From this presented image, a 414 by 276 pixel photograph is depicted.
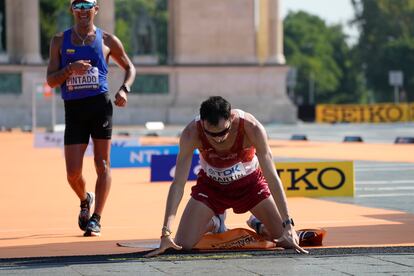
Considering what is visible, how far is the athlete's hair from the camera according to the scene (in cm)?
1184

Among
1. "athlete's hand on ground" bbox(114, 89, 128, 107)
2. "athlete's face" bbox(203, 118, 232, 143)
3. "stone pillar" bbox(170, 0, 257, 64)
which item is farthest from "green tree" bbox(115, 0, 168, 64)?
"athlete's face" bbox(203, 118, 232, 143)

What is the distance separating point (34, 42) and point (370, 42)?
242 feet

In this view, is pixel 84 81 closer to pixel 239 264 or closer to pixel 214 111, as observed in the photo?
pixel 214 111

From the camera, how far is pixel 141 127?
66062 mm

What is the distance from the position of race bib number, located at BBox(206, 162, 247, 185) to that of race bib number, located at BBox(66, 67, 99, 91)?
2299 millimetres

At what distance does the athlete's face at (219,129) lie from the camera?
11.9 m

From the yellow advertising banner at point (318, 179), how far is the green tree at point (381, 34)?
111 meters

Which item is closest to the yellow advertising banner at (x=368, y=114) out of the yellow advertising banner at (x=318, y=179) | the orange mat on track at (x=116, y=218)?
the orange mat on track at (x=116, y=218)

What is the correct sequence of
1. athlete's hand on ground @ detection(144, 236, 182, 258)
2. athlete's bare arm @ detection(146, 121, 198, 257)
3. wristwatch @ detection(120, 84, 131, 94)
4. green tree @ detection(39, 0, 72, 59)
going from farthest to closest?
green tree @ detection(39, 0, 72, 59) → wristwatch @ detection(120, 84, 131, 94) → athlete's bare arm @ detection(146, 121, 198, 257) → athlete's hand on ground @ detection(144, 236, 182, 258)

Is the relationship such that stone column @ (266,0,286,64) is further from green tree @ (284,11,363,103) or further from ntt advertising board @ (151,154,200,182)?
green tree @ (284,11,363,103)

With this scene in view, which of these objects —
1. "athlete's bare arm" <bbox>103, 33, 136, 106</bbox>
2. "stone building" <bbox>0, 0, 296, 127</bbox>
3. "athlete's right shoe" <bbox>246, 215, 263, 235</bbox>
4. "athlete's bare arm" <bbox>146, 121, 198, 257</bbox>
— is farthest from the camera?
"stone building" <bbox>0, 0, 296, 127</bbox>

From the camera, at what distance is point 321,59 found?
6201 inches

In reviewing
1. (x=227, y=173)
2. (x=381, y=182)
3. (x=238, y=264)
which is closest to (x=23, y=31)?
(x=381, y=182)

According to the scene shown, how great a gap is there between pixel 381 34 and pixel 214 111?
128351mm
